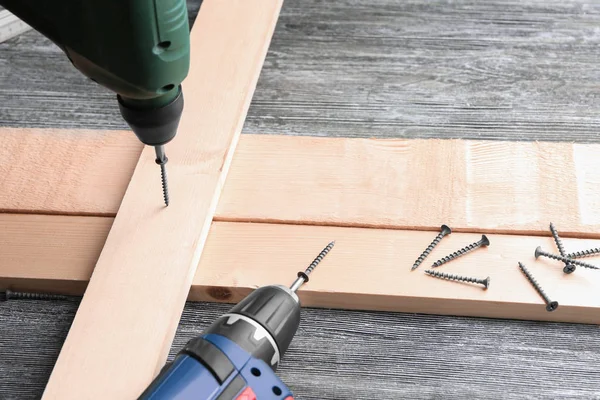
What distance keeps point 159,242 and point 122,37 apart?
0.55 m

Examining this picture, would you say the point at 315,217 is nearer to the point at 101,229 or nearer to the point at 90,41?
the point at 101,229

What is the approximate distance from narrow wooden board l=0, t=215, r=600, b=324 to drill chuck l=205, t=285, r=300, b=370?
0.16 metres

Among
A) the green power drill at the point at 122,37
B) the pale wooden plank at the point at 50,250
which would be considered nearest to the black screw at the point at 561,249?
the green power drill at the point at 122,37

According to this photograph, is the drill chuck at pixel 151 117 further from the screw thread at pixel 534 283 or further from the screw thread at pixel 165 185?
the screw thread at pixel 534 283

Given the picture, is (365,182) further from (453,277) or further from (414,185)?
(453,277)

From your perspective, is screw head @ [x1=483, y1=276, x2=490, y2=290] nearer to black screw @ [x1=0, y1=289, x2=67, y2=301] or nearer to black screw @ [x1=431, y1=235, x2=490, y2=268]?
black screw @ [x1=431, y1=235, x2=490, y2=268]

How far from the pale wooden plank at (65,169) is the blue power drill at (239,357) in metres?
0.47

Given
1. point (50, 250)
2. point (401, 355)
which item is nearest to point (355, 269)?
point (401, 355)

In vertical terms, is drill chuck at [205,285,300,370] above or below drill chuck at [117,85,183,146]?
below

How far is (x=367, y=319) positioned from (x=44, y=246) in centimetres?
74

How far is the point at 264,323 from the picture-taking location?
1234mm

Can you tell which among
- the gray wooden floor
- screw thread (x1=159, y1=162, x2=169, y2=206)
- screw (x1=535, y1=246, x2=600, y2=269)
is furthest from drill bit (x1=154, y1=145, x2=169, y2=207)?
screw (x1=535, y1=246, x2=600, y2=269)

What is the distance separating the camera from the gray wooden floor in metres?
1.39

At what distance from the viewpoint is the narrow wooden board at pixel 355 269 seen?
1.42 m
